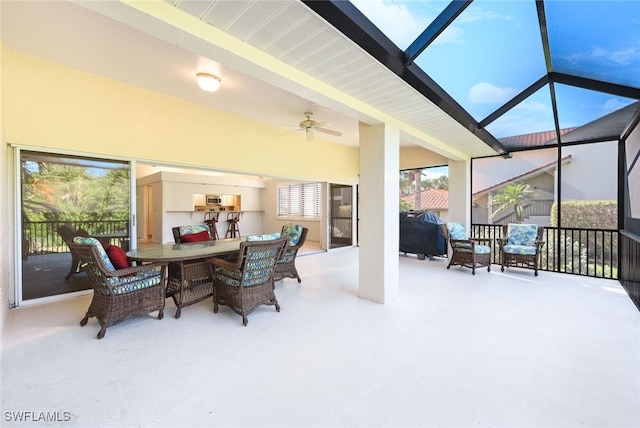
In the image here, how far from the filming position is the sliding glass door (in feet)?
11.1

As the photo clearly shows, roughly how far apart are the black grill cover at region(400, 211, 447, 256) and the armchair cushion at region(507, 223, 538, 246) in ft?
4.28

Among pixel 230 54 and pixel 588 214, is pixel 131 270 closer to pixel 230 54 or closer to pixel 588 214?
pixel 230 54

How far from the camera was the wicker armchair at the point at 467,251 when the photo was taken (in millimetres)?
5016

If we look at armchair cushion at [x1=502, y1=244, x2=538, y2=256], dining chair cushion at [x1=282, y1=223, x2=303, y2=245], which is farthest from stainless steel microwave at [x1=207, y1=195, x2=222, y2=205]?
armchair cushion at [x1=502, y1=244, x2=538, y2=256]

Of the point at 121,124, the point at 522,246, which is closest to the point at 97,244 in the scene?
the point at 121,124

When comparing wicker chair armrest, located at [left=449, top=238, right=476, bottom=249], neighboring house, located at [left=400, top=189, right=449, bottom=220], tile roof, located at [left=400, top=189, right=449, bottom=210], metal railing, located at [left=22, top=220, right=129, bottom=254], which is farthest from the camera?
tile roof, located at [left=400, top=189, right=449, bottom=210]

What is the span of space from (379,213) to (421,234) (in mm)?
3407

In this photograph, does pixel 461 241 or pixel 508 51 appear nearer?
pixel 508 51

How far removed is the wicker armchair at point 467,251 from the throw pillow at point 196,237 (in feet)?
14.9

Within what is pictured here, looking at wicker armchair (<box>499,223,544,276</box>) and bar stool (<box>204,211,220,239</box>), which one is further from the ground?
bar stool (<box>204,211,220,239</box>)

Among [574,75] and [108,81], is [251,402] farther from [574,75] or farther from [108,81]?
[574,75]

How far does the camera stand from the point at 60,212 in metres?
3.60

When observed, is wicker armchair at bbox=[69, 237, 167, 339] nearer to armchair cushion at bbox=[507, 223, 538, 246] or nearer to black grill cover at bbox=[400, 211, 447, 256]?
black grill cover at bbox=[400, 211, 447, 256]

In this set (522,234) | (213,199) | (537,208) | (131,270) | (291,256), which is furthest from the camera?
(213,199)
